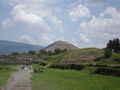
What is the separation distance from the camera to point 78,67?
76250 mm

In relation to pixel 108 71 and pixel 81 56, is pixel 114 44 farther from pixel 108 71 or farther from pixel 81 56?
pixel 108 71

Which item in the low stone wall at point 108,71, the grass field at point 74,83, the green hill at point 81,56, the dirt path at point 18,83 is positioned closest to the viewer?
the dirt path at point 18,83

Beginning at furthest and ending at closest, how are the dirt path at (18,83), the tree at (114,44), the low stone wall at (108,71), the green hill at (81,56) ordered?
the tree at (114,44) → the green hill at (81,56) → the low stone wall at (108,71) → the dirt path at (18,83)

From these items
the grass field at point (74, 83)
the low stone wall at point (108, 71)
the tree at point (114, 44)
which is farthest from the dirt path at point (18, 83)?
the tree at point (114, 44)

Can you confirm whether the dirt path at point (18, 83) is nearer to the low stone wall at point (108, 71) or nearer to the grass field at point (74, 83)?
the grass field at point (74, 83)

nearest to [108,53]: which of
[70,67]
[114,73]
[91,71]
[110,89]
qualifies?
[70,67]

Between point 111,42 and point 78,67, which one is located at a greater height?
point 111,42

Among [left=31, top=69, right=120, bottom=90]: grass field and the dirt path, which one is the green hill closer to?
[left=31, top=69, right=120, bottom=90]: grass field

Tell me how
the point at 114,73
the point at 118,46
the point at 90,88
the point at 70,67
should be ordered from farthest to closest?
the point at 118,46
the point at 70,67
the point at 114,73
the point at 90,88

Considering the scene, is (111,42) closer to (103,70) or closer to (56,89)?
(103,70)

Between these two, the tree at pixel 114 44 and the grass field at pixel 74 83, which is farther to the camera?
the tree at pixel 114 44

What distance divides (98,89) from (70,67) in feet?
166

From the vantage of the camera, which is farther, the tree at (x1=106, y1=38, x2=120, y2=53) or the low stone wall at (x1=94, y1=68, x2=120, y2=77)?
the tree at (x1=106, y1=38, x2=120, y2=53)

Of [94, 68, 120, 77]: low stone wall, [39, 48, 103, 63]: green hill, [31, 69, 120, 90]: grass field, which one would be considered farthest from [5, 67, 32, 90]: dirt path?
[39, 48, 103, 63]: green hill
